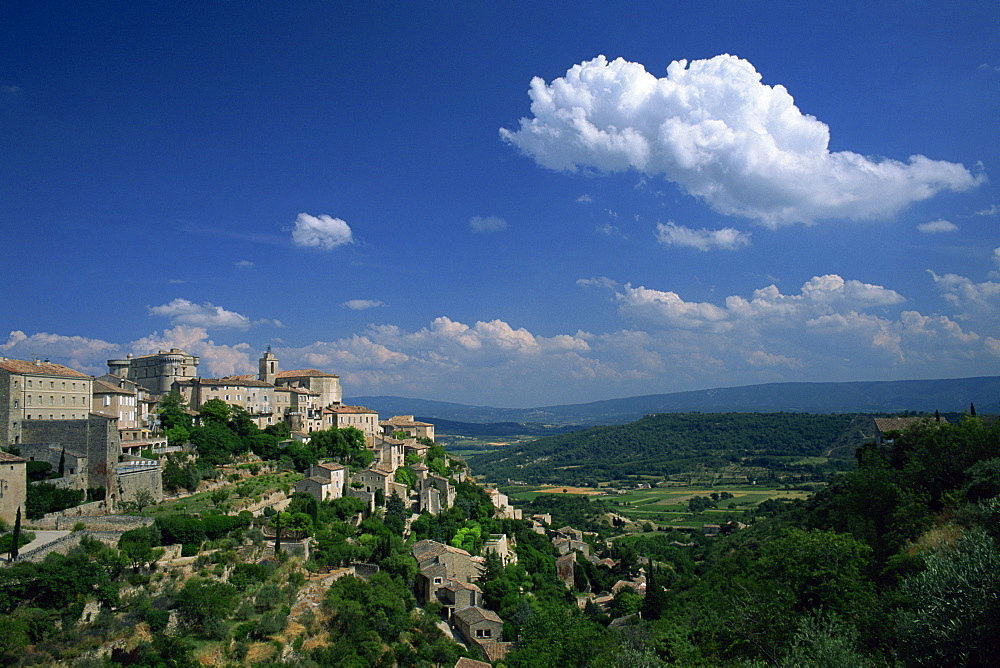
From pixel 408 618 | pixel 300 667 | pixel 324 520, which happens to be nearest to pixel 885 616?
pixel 300 667

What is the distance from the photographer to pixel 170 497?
37.1 meters

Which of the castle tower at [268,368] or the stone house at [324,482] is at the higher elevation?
the castle tower at [268,368]

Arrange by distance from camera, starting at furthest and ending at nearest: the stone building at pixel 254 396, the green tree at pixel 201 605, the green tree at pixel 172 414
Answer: the stone building at pixel 254 396 → the green tree at pixel 172 414 → the green tree at pixel 201 605

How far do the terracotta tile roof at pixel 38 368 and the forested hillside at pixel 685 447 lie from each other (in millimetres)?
121716

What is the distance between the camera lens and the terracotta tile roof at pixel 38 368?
35.7m

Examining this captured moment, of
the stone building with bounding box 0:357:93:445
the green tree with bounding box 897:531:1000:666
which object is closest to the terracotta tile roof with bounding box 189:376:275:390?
the stone building with bounding box 0:357:93:445

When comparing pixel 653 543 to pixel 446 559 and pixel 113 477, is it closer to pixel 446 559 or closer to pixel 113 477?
pixel 446 559

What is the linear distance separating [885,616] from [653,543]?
6131 centimetres

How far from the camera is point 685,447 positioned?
170375 mm

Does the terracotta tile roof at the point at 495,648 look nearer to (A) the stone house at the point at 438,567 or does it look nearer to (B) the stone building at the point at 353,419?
(A) the stone house at the point at 438,567

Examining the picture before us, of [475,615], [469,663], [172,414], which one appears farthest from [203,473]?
[469,663]

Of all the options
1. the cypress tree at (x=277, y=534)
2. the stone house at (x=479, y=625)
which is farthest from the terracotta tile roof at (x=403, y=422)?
the cypress tree at (x=277, y=534)

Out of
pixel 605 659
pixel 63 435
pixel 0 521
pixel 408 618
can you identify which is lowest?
pixel 408 618

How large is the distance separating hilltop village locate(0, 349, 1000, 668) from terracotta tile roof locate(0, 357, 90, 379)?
0.68 ft
